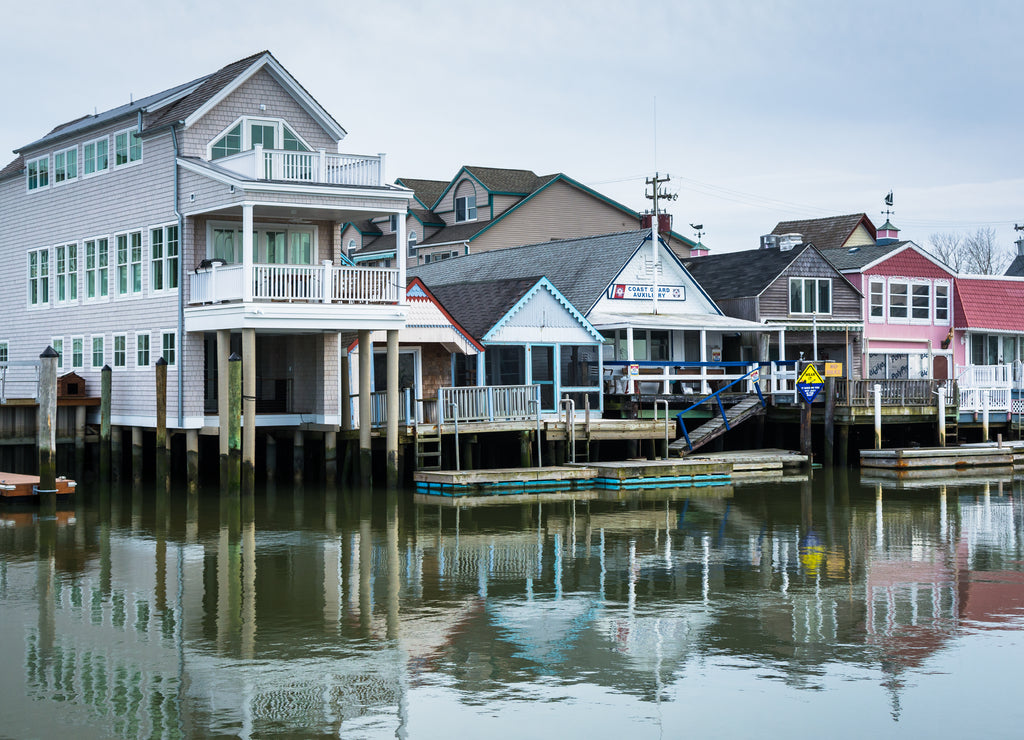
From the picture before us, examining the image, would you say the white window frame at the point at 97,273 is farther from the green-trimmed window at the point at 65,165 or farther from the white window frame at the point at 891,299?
the white window frame at the point at 891,299

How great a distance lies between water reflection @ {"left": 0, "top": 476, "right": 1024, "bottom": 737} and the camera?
495 inches

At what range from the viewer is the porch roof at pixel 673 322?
41.4 m

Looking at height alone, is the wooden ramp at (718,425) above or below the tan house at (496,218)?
below

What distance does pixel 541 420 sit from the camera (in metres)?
35.4

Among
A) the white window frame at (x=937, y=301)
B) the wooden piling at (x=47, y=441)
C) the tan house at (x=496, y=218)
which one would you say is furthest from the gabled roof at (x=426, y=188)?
the wooden piling at (x=47, y=441)

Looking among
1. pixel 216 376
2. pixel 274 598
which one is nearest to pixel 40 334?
pixel 216 376

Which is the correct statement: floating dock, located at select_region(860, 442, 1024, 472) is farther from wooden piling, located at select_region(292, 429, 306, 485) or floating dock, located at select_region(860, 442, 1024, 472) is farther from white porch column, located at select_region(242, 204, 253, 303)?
white porch column, located at select_region(242, 204, 253, 303)

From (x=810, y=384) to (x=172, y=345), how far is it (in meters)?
18.8

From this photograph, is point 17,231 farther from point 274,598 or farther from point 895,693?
point 895,693

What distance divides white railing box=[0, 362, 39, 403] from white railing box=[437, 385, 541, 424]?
1271 centimetres

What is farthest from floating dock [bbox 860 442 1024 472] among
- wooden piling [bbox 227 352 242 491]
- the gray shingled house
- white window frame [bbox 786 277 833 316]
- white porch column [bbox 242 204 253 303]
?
white porch column [bbox 242 204 253 303]

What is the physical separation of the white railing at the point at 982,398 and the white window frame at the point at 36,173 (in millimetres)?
31298

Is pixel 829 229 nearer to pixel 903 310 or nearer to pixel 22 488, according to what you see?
pixel 903 310

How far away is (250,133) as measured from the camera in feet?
110
